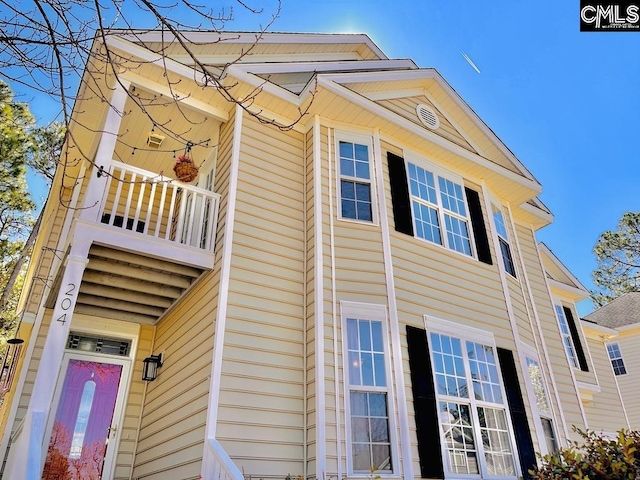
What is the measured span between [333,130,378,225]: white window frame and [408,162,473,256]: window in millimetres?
785

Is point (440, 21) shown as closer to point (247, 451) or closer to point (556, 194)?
point (247, 451)

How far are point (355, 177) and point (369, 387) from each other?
3106 millimetres

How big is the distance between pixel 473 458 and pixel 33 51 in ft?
20.9

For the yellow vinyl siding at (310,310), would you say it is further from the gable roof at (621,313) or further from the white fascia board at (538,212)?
the gable roof at (621,313)

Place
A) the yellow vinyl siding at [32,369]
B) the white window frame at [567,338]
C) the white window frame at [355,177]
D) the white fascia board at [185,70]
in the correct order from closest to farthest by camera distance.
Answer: the yellow vinyl siding at [32,369] → the white fascia board at [185,70] → the white window frame at [355,177] → the white window frame at [567,338]

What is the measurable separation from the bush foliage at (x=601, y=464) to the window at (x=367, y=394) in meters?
2.54

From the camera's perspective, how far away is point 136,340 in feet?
23.5

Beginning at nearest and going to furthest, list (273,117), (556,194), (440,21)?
(273,117) → (440,21) → (556,194)

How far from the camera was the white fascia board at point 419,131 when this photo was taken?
6801 mm

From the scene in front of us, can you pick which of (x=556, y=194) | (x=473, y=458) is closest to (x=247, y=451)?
(x=473, y=458)

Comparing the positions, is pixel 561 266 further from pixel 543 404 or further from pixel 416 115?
pixel 416 115

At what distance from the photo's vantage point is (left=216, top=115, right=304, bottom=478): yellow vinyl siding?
484 centimetres

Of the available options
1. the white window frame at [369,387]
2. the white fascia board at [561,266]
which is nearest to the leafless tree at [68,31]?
the white window frame at [369,387]

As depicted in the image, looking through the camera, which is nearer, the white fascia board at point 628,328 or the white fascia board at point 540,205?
the white fascia board at point 540,205
